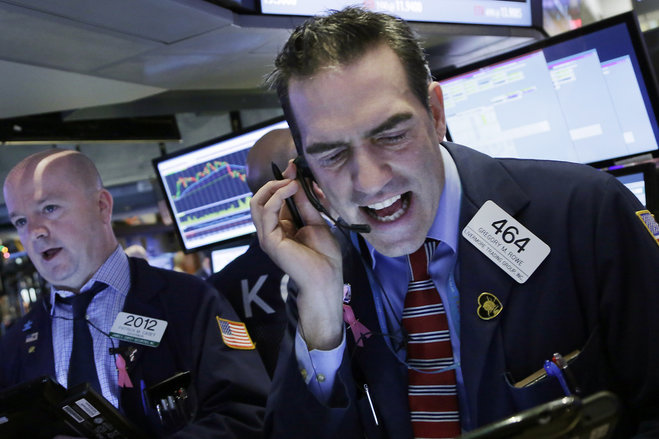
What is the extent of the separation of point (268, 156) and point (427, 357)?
1.40 m

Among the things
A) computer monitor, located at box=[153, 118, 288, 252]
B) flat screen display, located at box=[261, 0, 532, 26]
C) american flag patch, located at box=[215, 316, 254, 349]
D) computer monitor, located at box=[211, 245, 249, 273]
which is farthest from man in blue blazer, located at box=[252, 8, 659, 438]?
computer monitor, located at box=[211, 245, 249, 273]

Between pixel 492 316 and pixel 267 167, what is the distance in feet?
4.84

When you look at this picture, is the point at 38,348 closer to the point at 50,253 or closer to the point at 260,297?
the point at 50,253

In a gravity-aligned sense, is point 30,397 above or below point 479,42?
below

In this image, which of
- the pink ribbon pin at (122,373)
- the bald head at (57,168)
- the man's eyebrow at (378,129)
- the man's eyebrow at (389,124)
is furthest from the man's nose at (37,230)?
the man's eyebrow at (389,124)

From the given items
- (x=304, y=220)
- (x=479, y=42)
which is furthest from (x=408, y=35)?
(x=479, y=42)

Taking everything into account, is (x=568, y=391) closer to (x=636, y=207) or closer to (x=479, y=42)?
(x=636, y=207)

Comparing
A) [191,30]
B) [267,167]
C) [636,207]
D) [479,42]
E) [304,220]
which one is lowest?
[636,207]

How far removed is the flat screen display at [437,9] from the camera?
258 cm

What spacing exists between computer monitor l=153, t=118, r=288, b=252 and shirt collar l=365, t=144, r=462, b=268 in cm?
160

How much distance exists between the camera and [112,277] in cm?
217

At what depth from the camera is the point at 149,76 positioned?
3.36 m

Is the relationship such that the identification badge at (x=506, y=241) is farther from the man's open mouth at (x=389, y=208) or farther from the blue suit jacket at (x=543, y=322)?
the man's open mouth at (x=389, y=208)

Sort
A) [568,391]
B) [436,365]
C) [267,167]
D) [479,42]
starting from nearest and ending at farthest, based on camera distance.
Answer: [568,391]
[436,365]
[267,167]
[479,42]
